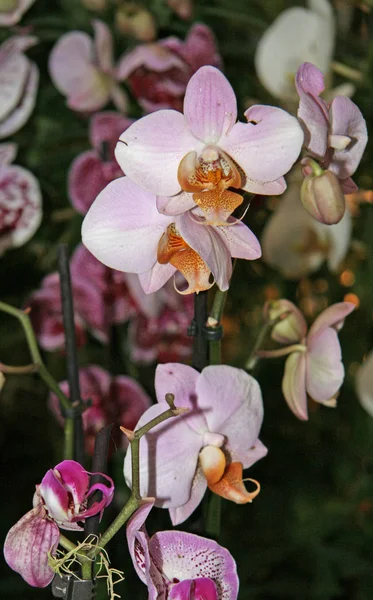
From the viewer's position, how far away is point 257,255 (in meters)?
0.30

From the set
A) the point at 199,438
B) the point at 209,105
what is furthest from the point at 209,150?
the point at 199,438

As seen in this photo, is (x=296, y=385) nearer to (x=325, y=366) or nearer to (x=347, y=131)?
(x=325, y=366)

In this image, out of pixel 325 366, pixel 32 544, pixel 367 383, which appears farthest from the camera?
pixel 367 383

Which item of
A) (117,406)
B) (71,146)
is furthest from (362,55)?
(117,406)

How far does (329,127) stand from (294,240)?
0.37 m

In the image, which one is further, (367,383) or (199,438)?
(367,383)

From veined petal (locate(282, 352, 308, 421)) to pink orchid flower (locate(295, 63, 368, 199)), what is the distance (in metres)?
0.08

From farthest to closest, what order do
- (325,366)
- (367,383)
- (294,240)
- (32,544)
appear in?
(294,240)
(367,383)
(325,366)
(32,544)

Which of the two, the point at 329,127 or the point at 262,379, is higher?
the point at 329,127

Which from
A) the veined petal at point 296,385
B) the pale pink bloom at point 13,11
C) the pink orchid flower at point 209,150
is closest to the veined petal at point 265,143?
the pink orchid flower at point 209,150

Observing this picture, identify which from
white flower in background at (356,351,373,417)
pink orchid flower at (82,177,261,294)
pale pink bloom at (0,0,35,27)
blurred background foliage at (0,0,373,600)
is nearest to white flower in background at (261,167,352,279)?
blurred background foliage at (0,0,373,600)

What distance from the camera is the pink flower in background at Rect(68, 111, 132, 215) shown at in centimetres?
54

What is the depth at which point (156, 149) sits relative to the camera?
0.29 m

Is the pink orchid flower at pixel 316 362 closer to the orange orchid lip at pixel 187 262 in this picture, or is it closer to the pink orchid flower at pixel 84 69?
the orange orchid lip at pixel 187 262
